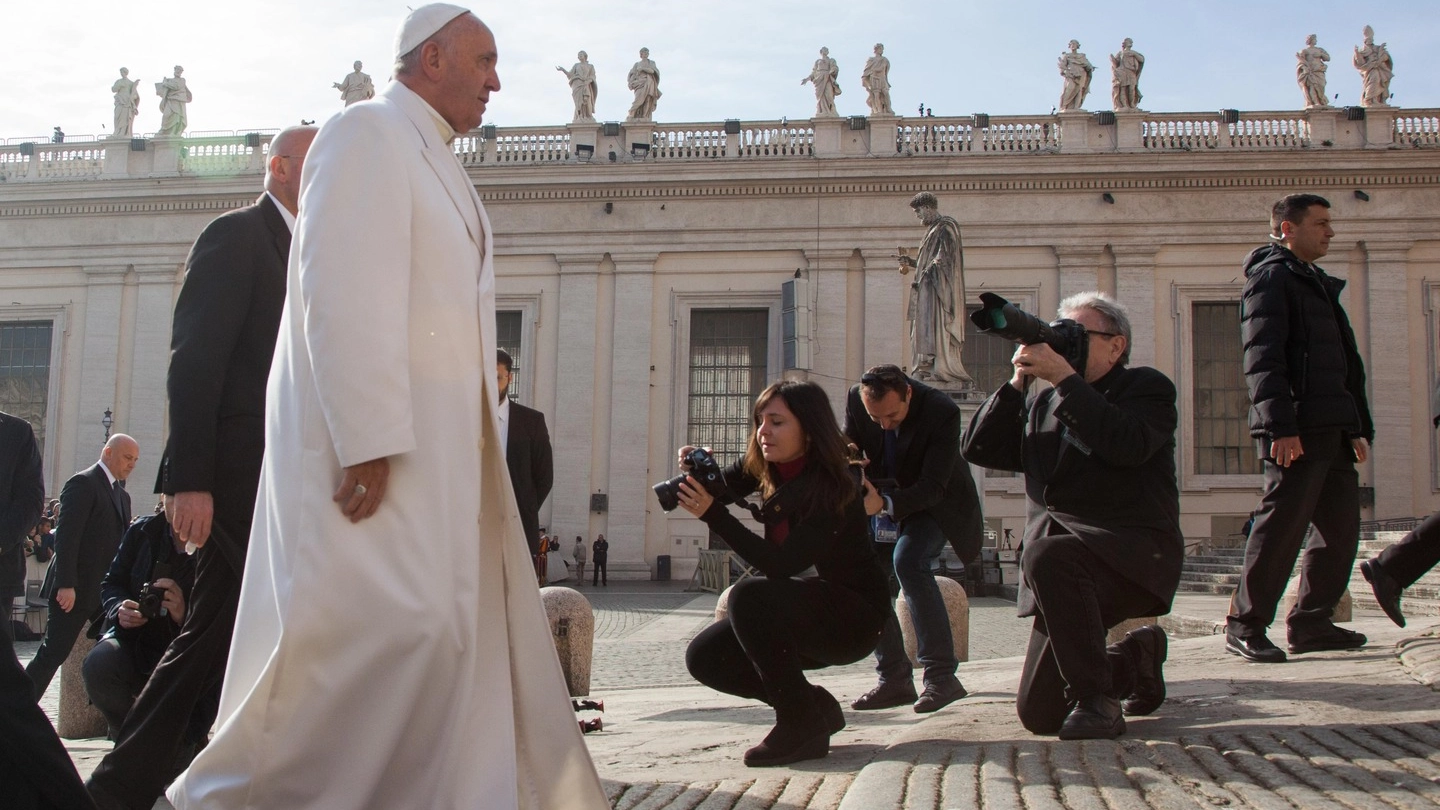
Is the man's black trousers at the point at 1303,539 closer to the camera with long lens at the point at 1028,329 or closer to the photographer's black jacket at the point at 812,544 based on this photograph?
the camera with long lens at the point at 1028,329

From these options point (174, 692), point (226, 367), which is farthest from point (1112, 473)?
point (174, 692)

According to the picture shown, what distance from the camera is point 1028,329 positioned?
4086 mm

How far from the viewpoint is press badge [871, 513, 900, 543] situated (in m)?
6.64

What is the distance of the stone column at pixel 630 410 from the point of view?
93.6 feet

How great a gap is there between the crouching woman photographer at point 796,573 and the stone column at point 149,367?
2851 centimetres

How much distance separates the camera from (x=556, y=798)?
297 centimetres

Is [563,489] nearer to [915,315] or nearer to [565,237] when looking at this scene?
[565,237]

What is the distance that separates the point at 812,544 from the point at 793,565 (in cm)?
10

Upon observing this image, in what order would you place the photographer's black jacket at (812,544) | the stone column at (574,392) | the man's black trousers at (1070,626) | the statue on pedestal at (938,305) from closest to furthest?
the man's black trousers at (1070,626) < the photographer's black jacket at (812,544) < the statue on pedestal at (938,305) < the stone column at (574,392)

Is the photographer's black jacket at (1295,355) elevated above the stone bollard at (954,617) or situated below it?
above

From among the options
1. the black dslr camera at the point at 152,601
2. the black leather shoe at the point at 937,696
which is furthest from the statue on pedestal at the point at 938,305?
the black dslr camera at the point at 152,601

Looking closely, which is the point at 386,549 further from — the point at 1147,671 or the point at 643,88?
the point at 643,88

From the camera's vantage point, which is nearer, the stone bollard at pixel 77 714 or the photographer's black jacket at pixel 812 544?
the photographer's black jacket at pixel 812 544

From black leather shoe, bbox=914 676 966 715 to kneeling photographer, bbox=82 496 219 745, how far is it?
113 inches
